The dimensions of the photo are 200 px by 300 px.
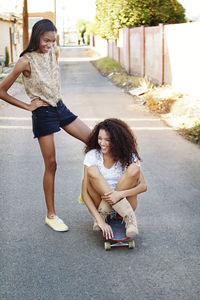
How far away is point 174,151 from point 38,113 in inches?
158

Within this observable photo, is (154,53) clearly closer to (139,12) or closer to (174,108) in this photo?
(174,108)

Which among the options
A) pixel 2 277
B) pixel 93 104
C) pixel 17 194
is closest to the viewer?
pixel 2 277

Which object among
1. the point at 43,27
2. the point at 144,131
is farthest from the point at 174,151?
the point at 43,27

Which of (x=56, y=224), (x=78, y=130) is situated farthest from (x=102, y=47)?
(x=56, y=224)

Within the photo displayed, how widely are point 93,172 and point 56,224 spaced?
0.77 metres

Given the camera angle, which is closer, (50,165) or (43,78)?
(43,78)

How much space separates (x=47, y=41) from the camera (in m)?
4.15

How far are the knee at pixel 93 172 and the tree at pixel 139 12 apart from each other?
1997 centimetres

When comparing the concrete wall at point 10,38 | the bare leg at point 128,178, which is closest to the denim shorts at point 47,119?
the bare leg at point 128,178

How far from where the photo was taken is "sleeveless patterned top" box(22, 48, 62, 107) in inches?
165

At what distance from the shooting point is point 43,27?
4.07m

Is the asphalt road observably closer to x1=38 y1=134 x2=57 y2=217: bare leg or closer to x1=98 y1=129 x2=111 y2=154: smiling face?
x1=38 y1=134 x2=57 y2=217: bare leg

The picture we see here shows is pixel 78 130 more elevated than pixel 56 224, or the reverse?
pixel 78 130

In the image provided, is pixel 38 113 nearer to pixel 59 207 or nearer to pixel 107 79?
pixel 59 207
